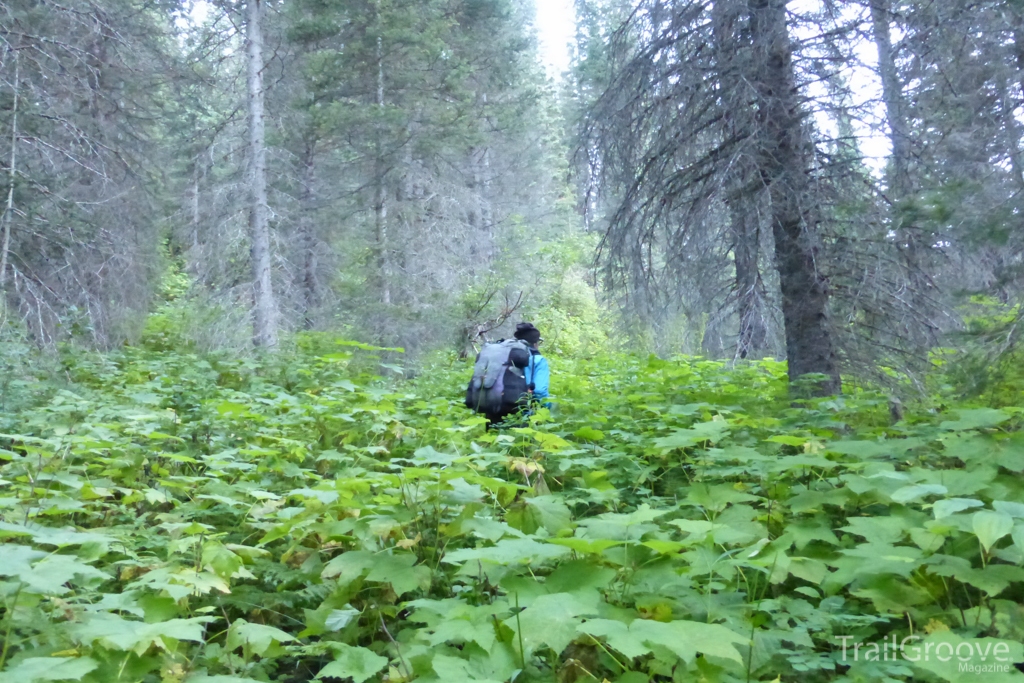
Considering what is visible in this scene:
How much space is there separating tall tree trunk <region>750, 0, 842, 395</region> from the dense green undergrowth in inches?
76.4

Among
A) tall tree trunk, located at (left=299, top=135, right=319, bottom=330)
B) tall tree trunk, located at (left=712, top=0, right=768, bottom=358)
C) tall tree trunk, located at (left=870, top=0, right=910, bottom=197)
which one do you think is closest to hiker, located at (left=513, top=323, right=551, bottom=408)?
tall tree trunk, located at (left=712, top=0, right=768, bottom=358)

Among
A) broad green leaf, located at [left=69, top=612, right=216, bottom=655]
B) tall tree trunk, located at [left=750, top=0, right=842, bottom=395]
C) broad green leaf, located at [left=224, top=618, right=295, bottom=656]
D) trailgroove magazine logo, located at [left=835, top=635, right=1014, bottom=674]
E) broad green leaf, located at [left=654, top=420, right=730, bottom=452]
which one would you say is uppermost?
tall tree trunk, located at [left=750, top=0, right=842, bottom=395]

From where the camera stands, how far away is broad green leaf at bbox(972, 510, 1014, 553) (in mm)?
2061

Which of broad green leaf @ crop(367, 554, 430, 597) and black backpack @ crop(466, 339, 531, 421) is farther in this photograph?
black backpack @ crop(466, 339, 531, 421)

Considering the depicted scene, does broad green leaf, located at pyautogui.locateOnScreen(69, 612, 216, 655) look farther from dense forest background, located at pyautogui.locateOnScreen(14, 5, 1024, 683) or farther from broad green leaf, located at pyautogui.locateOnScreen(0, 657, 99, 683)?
broad green leaf, located at pyautogui.locateOnScreen(0, 657, 99, 683)

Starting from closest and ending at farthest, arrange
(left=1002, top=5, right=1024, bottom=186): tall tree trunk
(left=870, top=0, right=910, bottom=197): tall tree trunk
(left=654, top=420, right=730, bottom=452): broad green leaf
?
(left=654, top=420, right=730, bottom=452): broad green leaf
(left=1002, top=5, right=1024, bottom=186): tall tree trunk
(left=870, top=0, right=910, bottom=197): tall tree trunk

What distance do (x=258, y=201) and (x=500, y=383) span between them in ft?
27.8

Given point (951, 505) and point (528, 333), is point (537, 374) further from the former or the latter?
point (951, 505)

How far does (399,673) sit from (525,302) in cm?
1345

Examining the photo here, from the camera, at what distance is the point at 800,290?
6.27 meters

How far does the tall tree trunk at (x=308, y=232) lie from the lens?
1573cm

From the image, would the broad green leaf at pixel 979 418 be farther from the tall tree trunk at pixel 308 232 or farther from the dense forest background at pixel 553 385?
the tall tree trunk at pixel 308 232

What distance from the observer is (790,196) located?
5945 millimetres

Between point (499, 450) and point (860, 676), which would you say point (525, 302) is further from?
point (860, 676)
